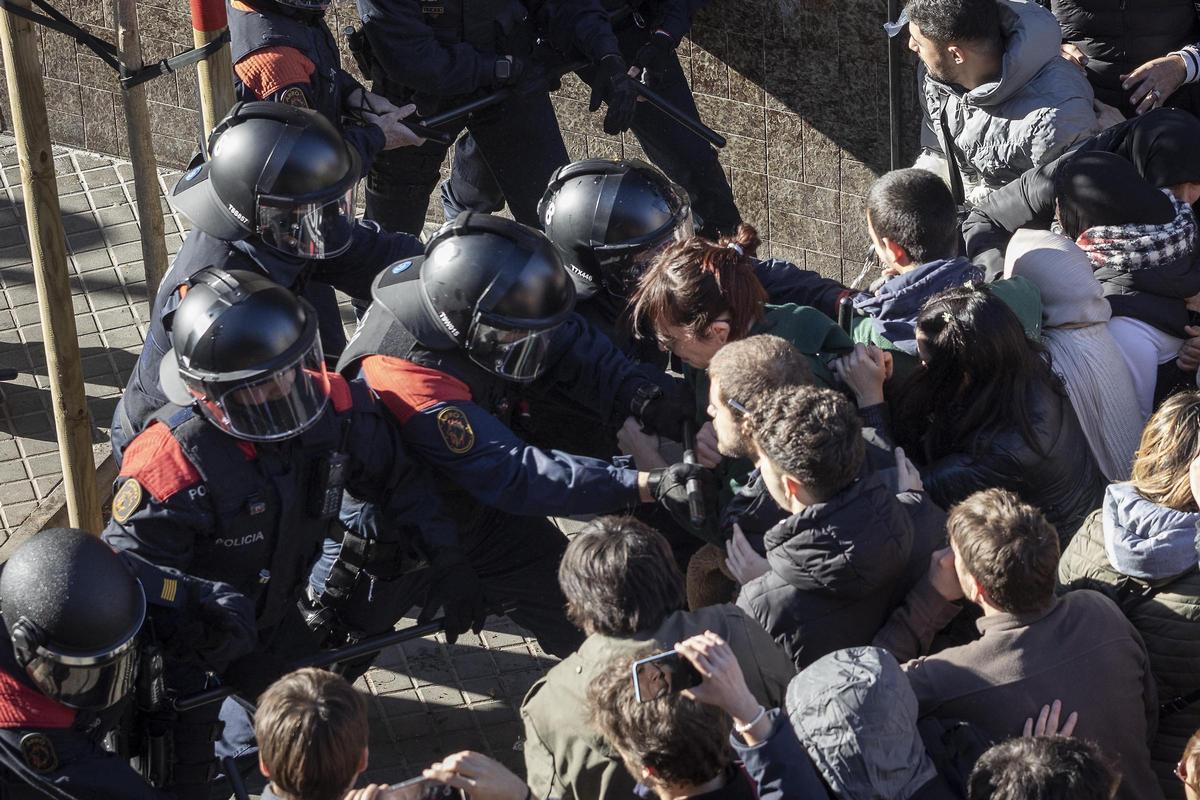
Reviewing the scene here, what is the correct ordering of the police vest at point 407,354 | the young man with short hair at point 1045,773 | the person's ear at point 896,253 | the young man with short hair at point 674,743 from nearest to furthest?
the young man with short hair at point 1045,773, the young man with short hair at point 674,743, the police vest at point 407,354, the person's ear at point 896,253

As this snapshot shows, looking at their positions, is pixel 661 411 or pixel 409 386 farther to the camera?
pixel 661 411

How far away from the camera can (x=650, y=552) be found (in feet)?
10.4

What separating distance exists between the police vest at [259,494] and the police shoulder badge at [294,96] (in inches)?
70.9

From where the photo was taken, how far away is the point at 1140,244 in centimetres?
447

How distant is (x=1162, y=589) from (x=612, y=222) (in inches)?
78.2

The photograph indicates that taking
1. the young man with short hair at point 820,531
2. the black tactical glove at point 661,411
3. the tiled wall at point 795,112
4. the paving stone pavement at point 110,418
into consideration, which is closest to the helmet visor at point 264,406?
the black tactical glove at point 661,411

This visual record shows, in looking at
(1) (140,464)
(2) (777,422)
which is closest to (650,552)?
(2) (777,422)

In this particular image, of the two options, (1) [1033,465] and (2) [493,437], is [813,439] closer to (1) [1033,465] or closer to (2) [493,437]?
(1) [1033,465]

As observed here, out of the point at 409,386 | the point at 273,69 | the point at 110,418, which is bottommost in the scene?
the point at 110,418

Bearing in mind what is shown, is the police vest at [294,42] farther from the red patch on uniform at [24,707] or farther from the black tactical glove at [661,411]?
the red patch on uniform at [24,707]

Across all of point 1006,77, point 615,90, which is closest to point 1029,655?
point 1006,77

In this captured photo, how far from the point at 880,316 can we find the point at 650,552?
1.49 meters

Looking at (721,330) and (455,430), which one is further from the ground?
(721,330)

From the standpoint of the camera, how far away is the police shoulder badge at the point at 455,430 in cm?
405
